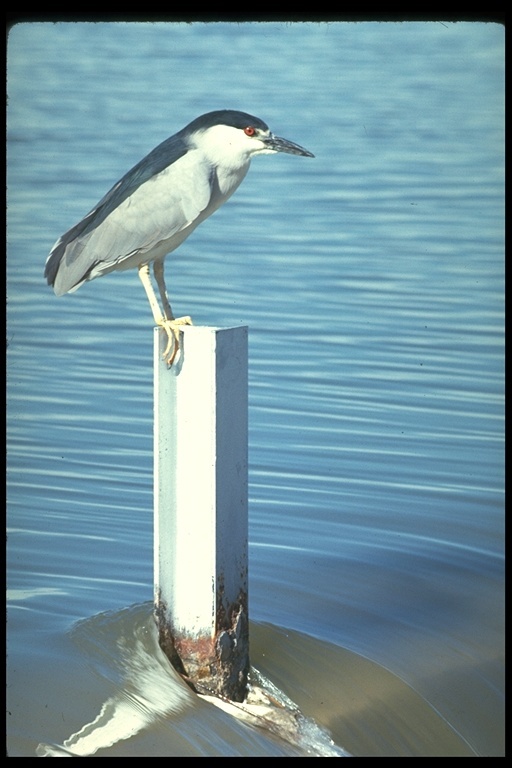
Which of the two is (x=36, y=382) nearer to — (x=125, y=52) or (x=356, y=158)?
(x=356, y=158)

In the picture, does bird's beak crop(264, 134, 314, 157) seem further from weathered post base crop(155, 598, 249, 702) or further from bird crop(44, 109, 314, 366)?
weathered post base crop(155, 598, 249, 702)

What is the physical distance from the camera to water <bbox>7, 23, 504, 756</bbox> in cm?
513

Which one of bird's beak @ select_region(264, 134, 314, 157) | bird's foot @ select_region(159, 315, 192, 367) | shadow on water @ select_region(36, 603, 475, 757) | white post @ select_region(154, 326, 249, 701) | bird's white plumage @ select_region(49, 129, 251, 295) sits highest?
bird's beak @ select_region(264, 134, 314, 157)

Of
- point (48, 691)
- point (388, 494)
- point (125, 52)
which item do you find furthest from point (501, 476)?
point (125, 52)

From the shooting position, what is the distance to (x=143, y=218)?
562 cm

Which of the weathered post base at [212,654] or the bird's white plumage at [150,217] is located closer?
the weathered post base at [212,654]

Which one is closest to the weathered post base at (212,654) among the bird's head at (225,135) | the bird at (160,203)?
the bird at (160,203)

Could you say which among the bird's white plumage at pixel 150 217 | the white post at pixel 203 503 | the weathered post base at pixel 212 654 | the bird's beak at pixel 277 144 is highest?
the bird's beak at pixel 277 144

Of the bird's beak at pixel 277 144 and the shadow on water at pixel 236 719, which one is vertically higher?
the bird's beak at pixel 277 144

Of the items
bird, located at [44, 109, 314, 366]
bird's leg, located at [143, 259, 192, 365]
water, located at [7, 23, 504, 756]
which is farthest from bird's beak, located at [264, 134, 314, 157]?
water, located at [7, 23, 504, 756]

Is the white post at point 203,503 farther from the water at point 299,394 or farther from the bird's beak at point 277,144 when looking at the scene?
the bird's beak at point 277,144

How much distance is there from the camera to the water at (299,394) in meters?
5.13

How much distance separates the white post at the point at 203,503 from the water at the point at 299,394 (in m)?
0.23

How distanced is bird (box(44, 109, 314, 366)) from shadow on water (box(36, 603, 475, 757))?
5.40 ft
